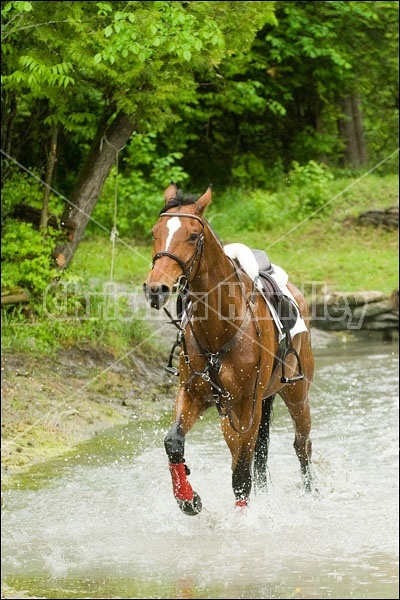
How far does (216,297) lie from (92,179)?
777 cm

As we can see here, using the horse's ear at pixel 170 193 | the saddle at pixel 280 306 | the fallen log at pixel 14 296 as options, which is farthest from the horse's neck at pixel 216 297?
the fallen log at pixel 14 296

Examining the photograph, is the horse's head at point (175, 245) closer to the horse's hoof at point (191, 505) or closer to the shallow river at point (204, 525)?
the horse's hoof at point (191, 505)

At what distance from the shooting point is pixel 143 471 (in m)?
10.5

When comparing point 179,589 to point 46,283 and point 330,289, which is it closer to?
point 46,283

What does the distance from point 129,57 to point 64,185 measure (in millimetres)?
10312

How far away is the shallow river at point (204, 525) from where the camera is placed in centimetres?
730

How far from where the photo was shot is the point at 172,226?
256 inches

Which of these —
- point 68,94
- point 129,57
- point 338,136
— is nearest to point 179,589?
point 129,57

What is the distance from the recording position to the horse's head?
20.2 feet

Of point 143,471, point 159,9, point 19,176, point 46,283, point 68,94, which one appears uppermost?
point 159,9

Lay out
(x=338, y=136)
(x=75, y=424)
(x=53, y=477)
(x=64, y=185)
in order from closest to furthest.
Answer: (x=53, y=477), (x=75, y=424), (x=64, y=185), (x=338, y=136)

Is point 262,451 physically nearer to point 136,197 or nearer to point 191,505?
point 191,505

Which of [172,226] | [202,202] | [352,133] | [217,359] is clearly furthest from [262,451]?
[352,133]

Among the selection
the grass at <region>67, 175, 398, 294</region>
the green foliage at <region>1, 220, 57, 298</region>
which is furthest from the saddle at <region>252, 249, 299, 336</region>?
the grass at <region>67, 175, 398, 294</region>
